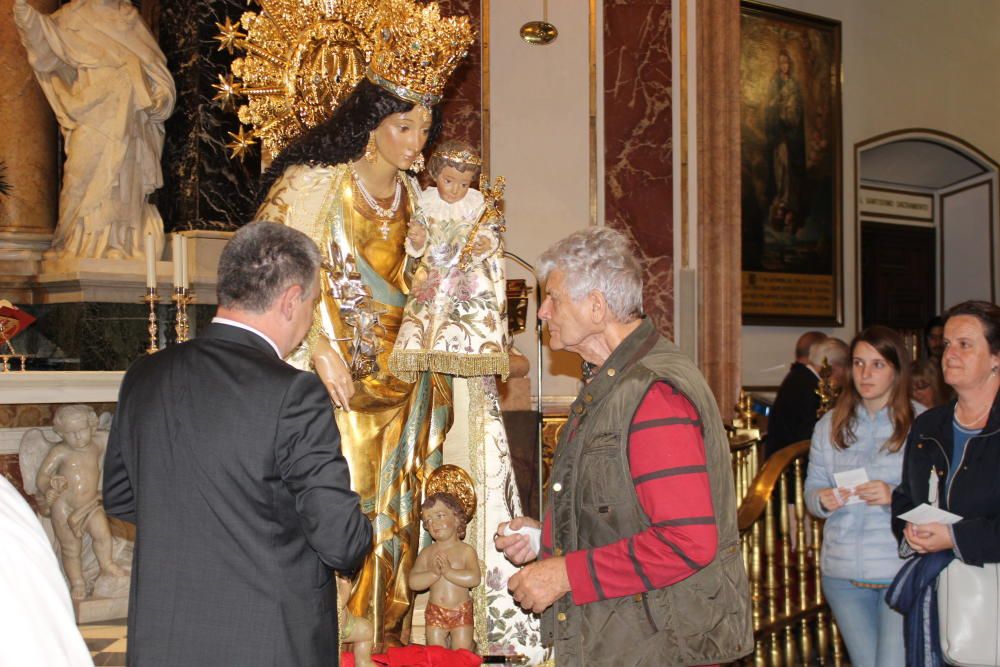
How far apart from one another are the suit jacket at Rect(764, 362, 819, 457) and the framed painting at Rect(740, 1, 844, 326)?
4.10m

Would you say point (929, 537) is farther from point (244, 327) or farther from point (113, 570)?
point (113, 570)

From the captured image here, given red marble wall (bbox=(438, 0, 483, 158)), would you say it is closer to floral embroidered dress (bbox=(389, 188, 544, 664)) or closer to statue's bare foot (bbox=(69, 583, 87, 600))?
floral embroidered dress (bbox=(389, 188, 544, 664))

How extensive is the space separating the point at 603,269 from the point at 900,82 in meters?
12.2

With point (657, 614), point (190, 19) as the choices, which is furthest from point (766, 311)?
point (657, 614)

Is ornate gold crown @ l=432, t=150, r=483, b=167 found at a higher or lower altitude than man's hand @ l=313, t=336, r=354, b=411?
higher

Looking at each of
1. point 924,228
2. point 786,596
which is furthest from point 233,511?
point 924,228

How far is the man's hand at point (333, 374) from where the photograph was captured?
4051 millimetres

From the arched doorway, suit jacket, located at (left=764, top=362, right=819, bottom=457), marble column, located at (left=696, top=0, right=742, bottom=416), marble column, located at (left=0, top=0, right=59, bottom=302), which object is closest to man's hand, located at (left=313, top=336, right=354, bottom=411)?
marble column, located at (left=0, top=0, right=59, bottom=302)

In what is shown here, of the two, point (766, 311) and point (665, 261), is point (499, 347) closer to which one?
point (665, 261)

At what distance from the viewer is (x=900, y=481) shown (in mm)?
4215

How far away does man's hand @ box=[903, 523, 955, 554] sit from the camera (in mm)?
3688

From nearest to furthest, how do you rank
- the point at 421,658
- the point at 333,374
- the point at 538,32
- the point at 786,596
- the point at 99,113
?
1. the point at 333,374
2. the point at 421,658
3. the point at 786,596
4. the point at 99,113
5. the point at 538,32

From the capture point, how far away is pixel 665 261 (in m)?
9.81

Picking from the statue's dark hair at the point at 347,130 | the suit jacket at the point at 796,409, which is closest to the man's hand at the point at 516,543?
the statue's dark hair at the point at 347,130
